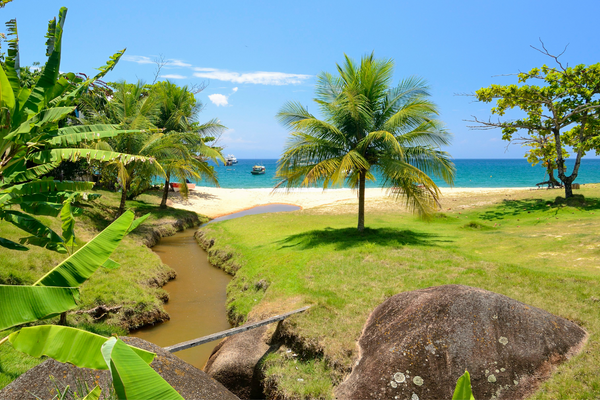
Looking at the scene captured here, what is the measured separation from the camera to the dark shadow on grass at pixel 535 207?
18.0 meters

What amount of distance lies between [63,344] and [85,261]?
565 mm

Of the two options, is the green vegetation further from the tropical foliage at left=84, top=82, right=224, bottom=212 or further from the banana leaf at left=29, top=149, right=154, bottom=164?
the tropical foliage at left=84, top=82, right=224, bottom=212

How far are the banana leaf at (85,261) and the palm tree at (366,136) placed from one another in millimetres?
10714

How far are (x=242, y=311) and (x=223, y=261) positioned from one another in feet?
19.0

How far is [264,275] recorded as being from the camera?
1137 centimetres

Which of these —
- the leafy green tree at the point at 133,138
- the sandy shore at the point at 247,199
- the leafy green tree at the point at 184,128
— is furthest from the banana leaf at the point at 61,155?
the sandy shore at the point at 247,199

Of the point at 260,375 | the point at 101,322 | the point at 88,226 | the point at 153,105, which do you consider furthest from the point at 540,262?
the point at 153,105

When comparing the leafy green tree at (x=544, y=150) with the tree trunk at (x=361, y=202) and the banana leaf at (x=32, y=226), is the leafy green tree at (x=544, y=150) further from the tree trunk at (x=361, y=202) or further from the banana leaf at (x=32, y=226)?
the banana leaf at (x=32, y=226)

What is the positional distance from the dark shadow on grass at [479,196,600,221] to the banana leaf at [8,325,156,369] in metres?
19.6

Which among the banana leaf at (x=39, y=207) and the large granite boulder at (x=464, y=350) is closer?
the large granite boulder at (x=464, y=350)

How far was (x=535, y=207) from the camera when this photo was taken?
19453 mm

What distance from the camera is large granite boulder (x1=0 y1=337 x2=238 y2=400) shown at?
4184 mm

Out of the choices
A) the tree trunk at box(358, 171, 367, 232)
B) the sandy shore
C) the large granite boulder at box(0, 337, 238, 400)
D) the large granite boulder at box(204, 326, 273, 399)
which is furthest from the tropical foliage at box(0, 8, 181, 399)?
the sandy shore

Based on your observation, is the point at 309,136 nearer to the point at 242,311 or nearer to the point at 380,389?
the point at 242,311
